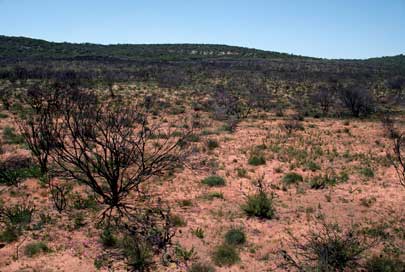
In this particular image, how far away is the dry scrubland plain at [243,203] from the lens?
242 inches

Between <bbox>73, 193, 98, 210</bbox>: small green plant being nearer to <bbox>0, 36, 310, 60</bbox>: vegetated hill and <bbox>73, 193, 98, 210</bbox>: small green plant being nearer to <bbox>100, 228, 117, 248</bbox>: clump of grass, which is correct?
<bbox>100, 228, 117, 248</bbox>: clump of grass

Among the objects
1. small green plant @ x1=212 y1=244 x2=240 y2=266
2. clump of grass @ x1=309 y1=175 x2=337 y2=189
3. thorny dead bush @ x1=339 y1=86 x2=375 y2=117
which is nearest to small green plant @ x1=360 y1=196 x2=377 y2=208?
clump of grass @ x1=309 y1=175 x2=337 y2=189

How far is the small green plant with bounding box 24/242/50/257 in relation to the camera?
6090 mm

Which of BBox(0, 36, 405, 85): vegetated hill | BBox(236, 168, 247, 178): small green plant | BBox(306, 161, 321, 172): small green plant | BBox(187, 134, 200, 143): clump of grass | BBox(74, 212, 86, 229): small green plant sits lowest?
BBox(74, 212, 86, 229): small green plant

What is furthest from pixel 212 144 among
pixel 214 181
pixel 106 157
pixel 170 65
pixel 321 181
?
pixel 170 65

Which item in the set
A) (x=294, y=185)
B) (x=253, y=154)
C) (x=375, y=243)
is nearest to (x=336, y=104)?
(x=253, y=154)

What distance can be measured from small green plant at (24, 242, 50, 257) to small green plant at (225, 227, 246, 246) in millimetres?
3414

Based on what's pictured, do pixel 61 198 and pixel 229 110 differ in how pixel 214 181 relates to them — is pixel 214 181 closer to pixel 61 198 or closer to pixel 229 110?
pixel 61 198

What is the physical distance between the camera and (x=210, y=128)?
1798cm

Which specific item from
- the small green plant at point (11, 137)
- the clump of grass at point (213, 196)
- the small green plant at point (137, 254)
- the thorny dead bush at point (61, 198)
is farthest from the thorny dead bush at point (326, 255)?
the small green plant at point (11, 137)

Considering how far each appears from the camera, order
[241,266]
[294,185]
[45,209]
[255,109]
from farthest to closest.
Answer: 1. [255,109]
2. [294,185]
3. [45,209]
4. [241,266]

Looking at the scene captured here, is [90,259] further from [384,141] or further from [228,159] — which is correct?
[384,141]

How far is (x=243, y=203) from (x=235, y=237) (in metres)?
1.97

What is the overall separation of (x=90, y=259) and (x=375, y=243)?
5422 millimetres
